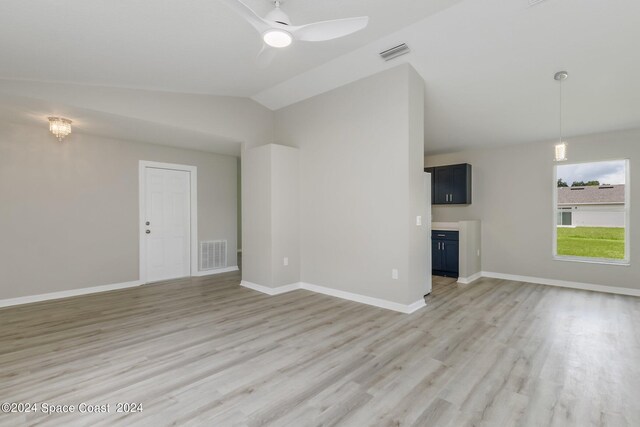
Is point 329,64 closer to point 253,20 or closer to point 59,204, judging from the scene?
point 253,20

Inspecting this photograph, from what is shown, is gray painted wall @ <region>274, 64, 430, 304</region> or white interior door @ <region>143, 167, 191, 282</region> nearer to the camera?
gray painted wall @ <region>274, 64, 430, 304</region>

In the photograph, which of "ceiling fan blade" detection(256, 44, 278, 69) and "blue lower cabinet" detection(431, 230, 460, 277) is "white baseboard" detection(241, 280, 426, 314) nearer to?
"blue lower cabinet" detection(431, 230, 460, 277)

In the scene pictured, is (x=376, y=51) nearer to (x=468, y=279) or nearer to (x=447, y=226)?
(x=447, y=226)

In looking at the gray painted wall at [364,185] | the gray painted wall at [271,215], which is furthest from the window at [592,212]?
the gray painted wall at [271,215]

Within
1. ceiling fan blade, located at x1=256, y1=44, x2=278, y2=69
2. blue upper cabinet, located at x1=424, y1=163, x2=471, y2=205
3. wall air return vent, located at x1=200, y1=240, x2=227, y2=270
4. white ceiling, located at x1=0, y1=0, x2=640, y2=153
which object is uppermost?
white ceiling, located at x1=0, y1=0, x2=640, y2=153

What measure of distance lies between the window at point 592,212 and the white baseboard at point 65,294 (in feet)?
24.5

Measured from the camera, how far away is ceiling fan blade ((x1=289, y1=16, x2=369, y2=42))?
2133 millimetres

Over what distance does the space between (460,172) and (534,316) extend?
314cm

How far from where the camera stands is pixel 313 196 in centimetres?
477

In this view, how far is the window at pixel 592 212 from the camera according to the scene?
471cm

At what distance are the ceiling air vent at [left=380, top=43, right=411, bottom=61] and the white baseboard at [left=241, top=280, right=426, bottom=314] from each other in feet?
10.0

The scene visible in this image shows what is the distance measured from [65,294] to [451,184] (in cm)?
702

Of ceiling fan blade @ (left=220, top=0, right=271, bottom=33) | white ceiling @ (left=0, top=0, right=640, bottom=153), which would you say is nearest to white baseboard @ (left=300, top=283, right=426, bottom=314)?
white ceiling @ (left=0, top=0, right=640, bottom=153)

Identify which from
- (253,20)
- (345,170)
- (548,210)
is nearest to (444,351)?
(345,170)
